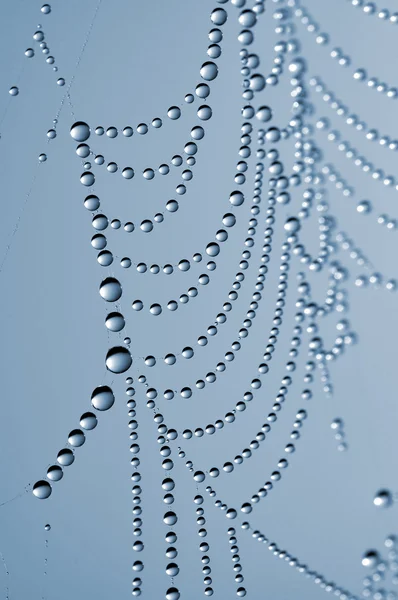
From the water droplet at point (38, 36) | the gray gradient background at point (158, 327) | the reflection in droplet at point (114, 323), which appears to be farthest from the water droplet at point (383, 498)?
the water droplet at point (38, 36)

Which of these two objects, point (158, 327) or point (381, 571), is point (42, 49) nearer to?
point (158, 327)

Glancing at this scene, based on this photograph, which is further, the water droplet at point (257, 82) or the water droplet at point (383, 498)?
the water droplet at point (383, 498)

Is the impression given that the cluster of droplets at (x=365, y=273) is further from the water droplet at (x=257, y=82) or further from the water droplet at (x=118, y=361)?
the water droplet at (x=118, y=361)

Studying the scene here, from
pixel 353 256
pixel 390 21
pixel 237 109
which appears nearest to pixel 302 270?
pixel 353 256

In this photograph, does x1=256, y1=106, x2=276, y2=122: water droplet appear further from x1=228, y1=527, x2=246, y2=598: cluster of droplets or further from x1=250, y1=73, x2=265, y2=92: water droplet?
x1=228, y1=527, x2=246, y2=598: cluster of droplets

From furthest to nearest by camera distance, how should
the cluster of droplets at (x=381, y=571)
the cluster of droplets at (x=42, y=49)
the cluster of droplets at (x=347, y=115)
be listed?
the cluster of droplets at (x=381, y=571)
the cluster of droplets at (x=347, y=115)
the cluster of droplets at (x=42, y=49)

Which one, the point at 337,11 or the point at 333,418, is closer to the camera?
the point at 337,11

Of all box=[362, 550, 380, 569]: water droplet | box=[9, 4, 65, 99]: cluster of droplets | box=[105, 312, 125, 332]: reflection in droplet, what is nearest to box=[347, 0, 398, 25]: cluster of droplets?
box=[9, 4, 65, 99]: cluster of droplets

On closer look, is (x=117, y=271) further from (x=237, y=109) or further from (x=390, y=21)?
(x=390, y=21)
